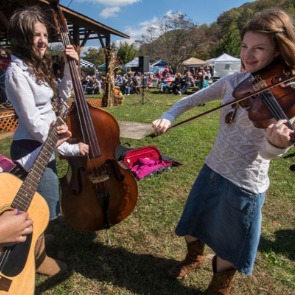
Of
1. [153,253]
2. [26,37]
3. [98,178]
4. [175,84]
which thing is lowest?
[175,84]

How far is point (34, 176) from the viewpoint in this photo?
1.60 m

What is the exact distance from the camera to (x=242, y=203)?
1.76 m

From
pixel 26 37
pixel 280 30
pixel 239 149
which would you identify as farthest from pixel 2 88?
pixel 280 30

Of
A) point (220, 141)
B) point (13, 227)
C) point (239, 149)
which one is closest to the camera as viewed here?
point (13, 227)

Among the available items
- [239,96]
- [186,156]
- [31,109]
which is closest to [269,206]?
[186,156]

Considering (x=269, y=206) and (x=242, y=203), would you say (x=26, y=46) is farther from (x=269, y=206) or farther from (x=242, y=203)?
(x=269, y=206)

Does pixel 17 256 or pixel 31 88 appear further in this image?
pixel 31 88

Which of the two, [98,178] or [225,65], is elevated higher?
[98,178]

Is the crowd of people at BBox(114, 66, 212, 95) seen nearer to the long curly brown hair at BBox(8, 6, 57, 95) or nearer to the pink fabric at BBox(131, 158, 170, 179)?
the pink fabric at BBox(131, 158, 170, 179)

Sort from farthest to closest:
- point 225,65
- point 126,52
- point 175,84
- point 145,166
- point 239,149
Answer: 1. point 126,52
2. point 225,65
3. point 175,84
4. point 145,166
5. point 239,149

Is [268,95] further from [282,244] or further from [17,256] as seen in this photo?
[282,244]

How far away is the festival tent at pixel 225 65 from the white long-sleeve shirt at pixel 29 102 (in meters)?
25.1

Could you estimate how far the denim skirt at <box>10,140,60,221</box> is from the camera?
1.90 meters

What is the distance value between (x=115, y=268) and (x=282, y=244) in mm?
1616
